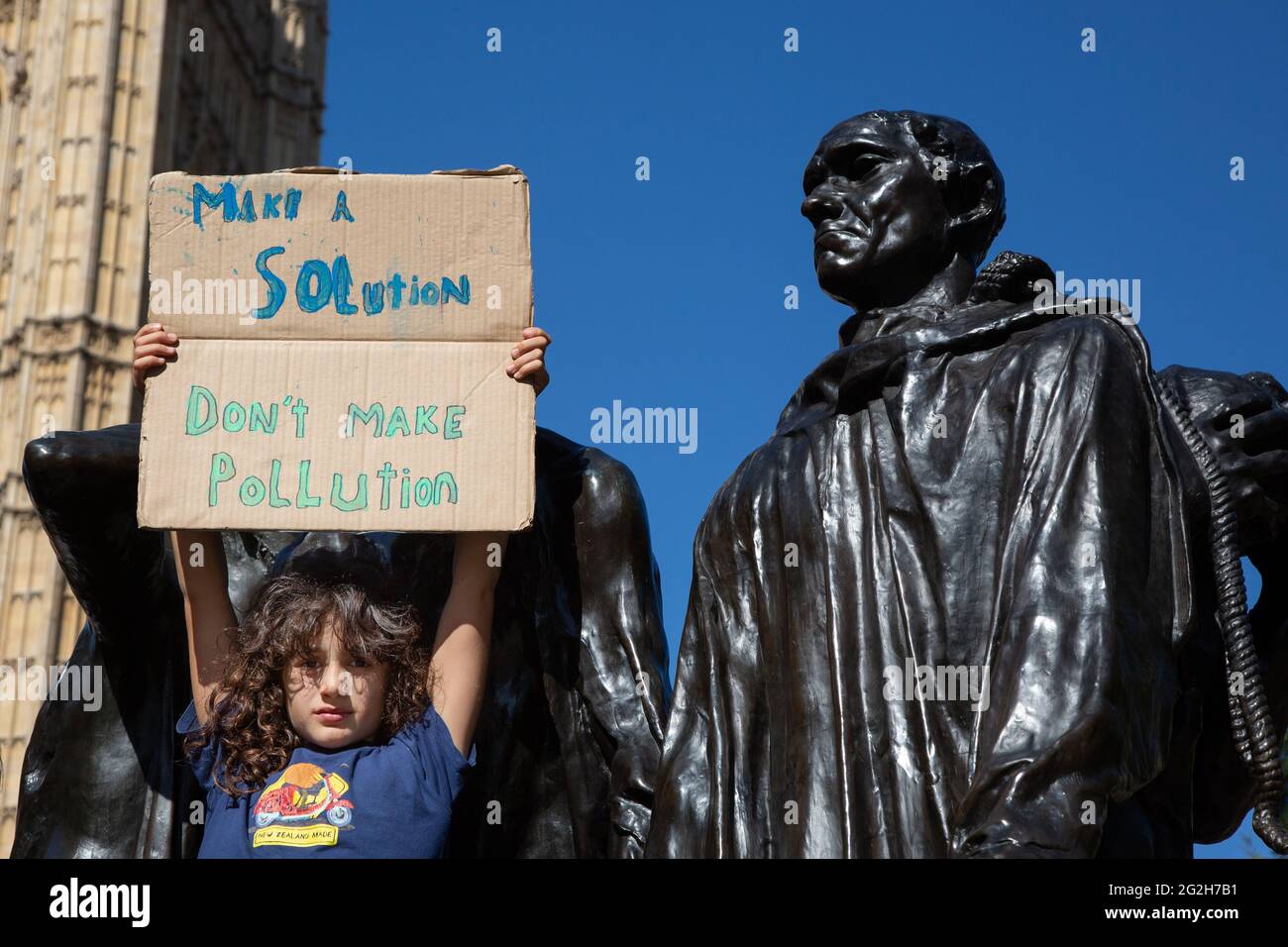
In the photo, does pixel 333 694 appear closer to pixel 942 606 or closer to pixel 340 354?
pixel 340 354

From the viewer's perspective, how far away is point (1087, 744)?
3531mm

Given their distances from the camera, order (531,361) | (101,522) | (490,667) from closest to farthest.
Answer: (531,361), (101,522), (490,667)

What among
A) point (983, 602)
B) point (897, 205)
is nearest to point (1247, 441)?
point (983, 602)

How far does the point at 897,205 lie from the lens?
4547 mm

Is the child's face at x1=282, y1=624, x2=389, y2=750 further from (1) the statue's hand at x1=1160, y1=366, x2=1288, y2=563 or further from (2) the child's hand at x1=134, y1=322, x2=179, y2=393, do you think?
(1) the statue's hand at x1=1160, y1=366, x2=1288, y2=563

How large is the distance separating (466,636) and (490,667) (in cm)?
33

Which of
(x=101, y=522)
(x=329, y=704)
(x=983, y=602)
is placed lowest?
(x=329, y=704)

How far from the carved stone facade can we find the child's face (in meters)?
29.4

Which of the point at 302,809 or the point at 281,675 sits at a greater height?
the point at 281,675

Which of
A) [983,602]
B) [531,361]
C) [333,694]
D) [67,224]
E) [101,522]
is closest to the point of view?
[983,602]

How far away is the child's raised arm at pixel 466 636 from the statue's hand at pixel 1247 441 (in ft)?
4.31

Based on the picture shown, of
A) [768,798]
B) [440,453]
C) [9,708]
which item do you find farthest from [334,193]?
[9,708]
